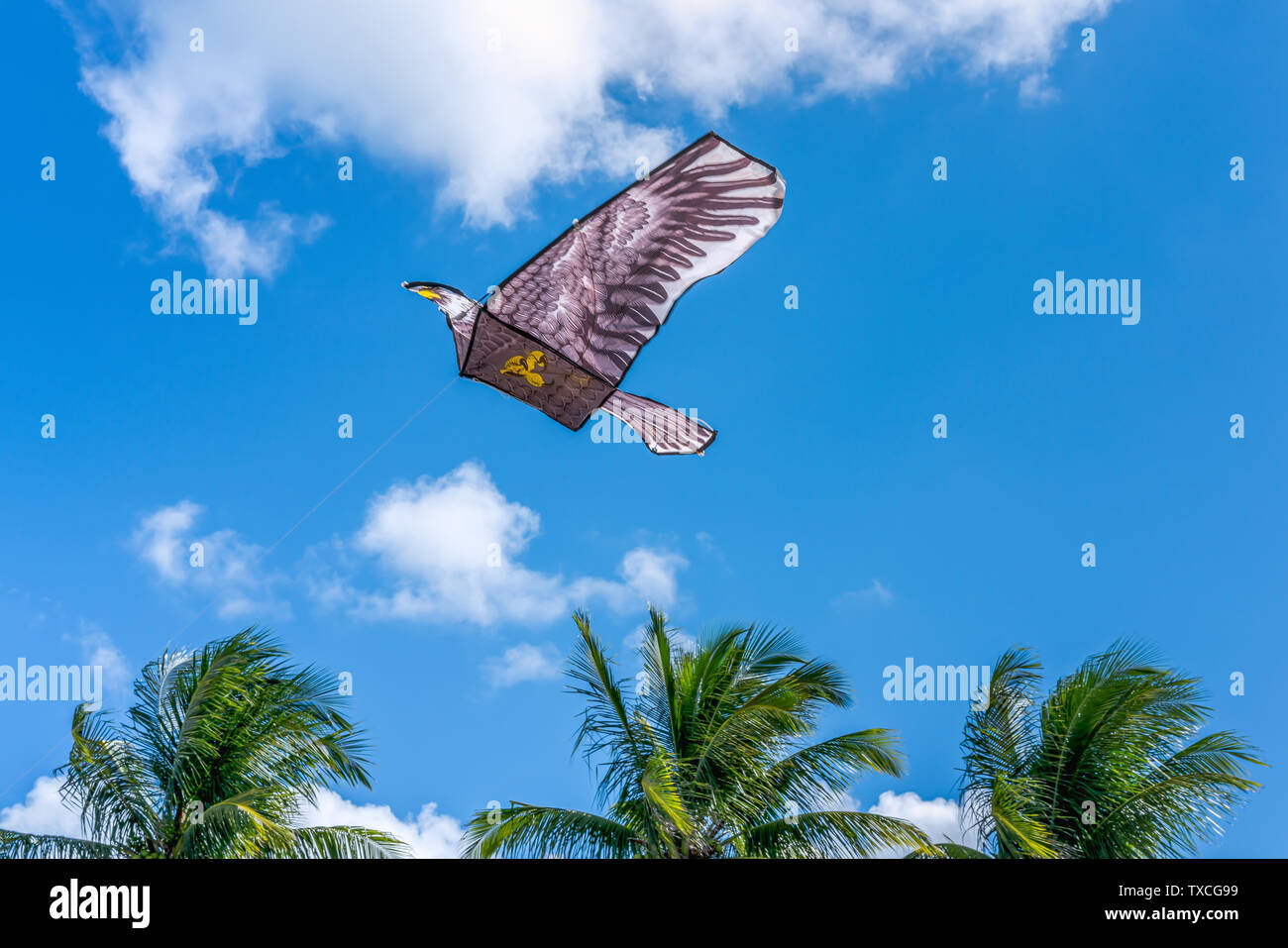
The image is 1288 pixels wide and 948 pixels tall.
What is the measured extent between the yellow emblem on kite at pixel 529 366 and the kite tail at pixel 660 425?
927mm

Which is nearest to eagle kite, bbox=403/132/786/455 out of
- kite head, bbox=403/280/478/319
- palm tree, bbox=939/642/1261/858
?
kite head, bbox=403/280/478/319

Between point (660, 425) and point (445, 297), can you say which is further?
point (660, 425)

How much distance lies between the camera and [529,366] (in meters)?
11.8

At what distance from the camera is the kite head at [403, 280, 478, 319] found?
451 inches

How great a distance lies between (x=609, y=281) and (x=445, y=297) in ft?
5.68

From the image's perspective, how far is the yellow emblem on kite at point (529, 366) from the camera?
11617 mm

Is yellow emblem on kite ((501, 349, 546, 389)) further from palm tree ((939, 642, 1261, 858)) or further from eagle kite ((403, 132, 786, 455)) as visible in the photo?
palm tree ((939, 642, 1261, 858))

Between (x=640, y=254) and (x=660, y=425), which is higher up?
(x=640, y=254)

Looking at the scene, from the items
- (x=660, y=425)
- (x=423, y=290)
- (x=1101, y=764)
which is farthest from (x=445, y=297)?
(x=1101, y=764)

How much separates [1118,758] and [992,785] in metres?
1.51

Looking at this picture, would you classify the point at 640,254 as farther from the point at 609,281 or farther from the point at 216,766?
the point at 216,766

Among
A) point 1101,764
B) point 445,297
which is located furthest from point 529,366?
point 1101,764
